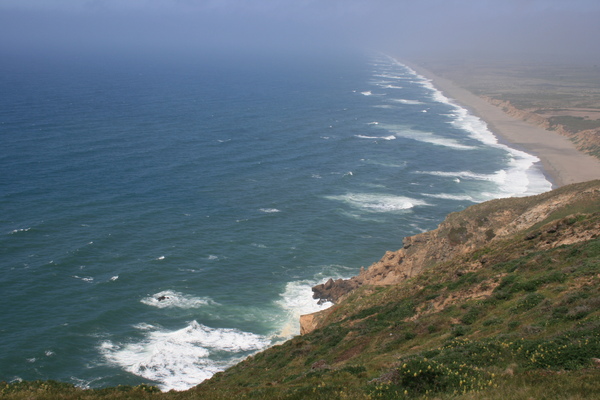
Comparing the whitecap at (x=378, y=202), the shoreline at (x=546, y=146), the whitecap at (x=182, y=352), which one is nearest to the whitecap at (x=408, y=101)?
the shoreline at (x=546, y=146)

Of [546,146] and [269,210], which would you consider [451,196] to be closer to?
[269,210]

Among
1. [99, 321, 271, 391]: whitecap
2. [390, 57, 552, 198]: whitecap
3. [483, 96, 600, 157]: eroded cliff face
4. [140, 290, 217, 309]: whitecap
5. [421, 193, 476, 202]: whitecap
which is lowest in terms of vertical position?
[99, 321, 271, 391]: whitecap

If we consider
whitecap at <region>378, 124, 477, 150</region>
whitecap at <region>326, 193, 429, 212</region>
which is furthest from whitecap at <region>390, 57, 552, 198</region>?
whitecap at <region>326, 193, 429, 212</region>

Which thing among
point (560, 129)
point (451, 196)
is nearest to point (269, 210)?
point (451, 196)

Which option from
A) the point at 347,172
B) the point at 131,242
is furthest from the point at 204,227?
the point at 347,172

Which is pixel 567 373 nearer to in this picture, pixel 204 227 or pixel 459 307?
pixel 459 307

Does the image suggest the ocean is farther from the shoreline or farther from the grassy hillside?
the grassy hillside
